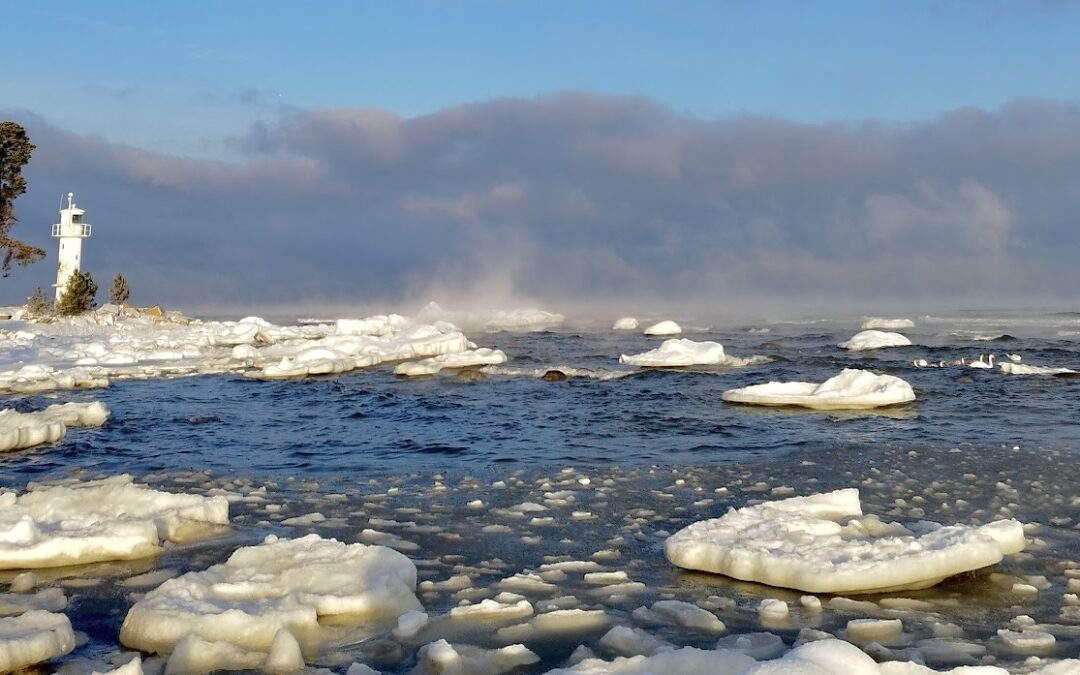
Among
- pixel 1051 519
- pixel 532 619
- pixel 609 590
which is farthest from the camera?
pixel 1051 519

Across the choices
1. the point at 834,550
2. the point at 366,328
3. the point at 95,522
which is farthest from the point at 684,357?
the point at 366,328

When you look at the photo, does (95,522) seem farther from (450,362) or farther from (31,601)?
(450,362)

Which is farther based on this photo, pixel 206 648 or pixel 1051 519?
pixel 1051 519

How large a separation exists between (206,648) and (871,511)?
5583 mm

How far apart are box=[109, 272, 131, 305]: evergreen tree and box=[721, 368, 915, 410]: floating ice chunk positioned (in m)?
47.7

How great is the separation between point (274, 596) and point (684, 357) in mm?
18905

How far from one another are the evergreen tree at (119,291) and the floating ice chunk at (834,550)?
176 ft

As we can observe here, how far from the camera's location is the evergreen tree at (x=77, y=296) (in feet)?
142

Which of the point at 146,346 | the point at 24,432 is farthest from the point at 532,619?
the point at 146,346

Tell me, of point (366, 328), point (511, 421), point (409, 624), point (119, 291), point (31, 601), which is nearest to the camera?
point (409, 624)

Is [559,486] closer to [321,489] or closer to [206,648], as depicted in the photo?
[321,489]

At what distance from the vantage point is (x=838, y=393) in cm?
1440

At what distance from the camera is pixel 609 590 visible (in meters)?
5.14

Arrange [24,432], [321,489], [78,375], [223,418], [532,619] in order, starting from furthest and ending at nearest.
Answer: [78,375] < [223,418] < [24,432] < [321,489] < [532,619]
